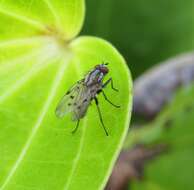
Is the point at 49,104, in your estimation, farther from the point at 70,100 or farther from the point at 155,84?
the point at 155,84

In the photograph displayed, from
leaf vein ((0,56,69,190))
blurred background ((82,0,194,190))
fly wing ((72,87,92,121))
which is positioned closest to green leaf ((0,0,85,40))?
leaf vein ((0,56,69,190))

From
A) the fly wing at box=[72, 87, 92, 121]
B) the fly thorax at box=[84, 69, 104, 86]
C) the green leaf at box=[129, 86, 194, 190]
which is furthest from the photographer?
the green leaf at box=[129, 86, 194, 190]

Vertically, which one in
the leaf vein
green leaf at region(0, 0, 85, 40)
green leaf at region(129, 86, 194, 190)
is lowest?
the leaf vein

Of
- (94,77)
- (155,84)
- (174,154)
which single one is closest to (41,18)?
(94,77)

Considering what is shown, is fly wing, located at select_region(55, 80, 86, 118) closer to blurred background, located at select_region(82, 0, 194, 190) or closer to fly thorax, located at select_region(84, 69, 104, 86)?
fly thorax, located at select_region(84, 69, 104, 86)

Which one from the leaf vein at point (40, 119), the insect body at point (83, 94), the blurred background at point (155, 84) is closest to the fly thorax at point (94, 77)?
the insect body at point (83, 94)

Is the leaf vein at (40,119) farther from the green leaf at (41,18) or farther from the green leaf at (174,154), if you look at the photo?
the green leaf at (174,154)
